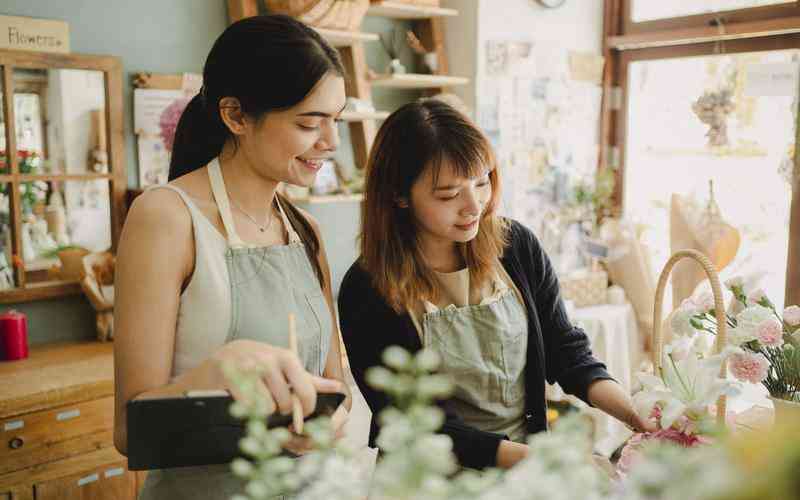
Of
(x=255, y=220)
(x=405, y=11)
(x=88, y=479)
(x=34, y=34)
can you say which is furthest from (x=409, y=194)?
(x=405, y=11)

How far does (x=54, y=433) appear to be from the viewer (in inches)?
86.5

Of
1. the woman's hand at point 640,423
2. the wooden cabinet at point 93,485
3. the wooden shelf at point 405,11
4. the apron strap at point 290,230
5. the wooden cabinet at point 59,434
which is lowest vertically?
the wooden cabinet at point 93,485

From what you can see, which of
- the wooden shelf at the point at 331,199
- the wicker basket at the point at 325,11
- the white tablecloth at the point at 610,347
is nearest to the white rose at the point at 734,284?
the white tablecloth at the point at 610,347

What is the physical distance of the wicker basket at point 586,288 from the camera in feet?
11.3

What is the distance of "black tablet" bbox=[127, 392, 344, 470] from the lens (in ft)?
2.73

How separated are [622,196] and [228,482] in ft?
10.9

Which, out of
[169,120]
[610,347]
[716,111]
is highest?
A: [716,111]

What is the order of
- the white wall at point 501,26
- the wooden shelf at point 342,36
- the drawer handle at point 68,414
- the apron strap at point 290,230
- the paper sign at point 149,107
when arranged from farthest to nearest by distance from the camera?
1. the white wall at point 501,26
2. the wooden shelf at point 342,36
3. the paper sign at point 149,107
4. the drawer handle at point 68,414
5. the apron strap at point 290,230

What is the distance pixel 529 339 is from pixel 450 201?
14.7 inches

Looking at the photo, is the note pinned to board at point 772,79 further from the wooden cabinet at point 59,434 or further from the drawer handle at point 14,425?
the drawer handle at point 14,425

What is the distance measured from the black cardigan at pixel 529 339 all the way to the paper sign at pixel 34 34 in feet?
5.31

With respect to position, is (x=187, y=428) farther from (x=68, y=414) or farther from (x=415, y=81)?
(x=415, y=81)

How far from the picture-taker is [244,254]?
128 cm

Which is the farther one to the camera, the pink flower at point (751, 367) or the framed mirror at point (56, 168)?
the framed mirror at point (56, 168)
